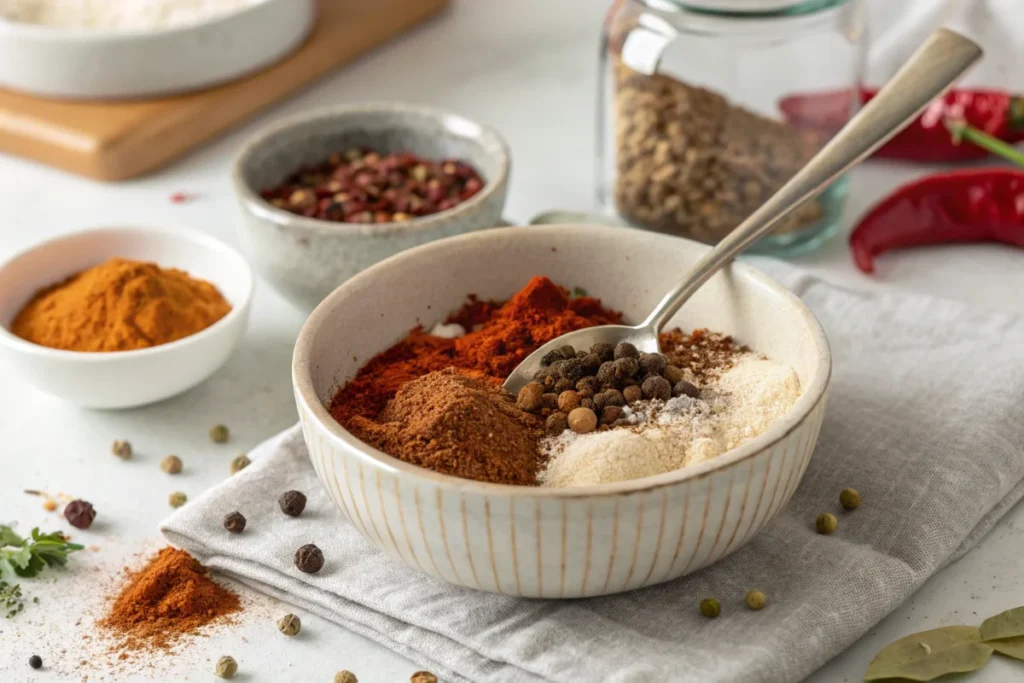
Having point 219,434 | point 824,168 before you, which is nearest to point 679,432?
point 824,168

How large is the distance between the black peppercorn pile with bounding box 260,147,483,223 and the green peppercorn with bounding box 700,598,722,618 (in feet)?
3.20

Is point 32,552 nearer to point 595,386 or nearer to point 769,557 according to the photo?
point 595,386

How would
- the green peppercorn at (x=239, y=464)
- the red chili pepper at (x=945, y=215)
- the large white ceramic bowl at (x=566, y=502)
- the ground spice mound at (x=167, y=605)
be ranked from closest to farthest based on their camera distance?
the large white ceramic bowl at (x=566, y=502) < the ground spice mound at (x=167, y=605) < the green peppercorn at (x=239, y=464) < the red chili pepper at (x=945, y=215)

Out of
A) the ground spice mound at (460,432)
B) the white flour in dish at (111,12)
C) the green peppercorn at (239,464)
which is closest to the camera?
the ground spice mound at (460,432)

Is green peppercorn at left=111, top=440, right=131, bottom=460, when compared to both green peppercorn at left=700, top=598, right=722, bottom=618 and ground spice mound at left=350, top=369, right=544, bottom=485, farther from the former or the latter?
green peppercorn at left=700, top=598, right=722, bottom=618

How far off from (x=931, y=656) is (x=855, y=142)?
740 mm

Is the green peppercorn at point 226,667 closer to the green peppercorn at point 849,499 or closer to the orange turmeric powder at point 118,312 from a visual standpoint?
the orange turmeric powder at point 118,312

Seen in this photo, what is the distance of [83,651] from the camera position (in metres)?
1.45

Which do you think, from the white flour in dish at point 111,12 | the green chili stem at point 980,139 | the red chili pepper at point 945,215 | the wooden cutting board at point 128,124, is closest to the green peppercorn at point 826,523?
the red chili pepper at point 945,215

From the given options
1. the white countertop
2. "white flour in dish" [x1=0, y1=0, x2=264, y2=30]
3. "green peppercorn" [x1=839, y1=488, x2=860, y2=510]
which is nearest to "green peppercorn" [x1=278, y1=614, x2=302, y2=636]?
the white countertop

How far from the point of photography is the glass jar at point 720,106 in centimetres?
224

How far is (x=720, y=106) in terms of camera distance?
89.4 inches

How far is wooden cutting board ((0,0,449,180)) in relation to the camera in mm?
2658

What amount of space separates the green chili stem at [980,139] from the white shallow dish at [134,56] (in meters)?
1.55
